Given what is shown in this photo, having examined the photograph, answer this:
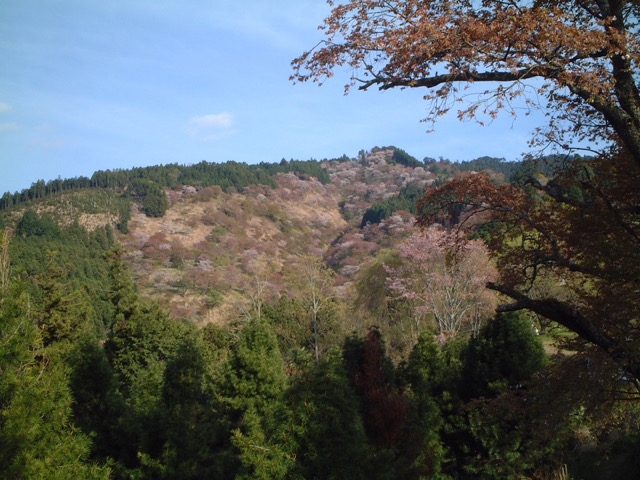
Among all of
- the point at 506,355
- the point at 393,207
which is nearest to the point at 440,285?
the point at 506,355

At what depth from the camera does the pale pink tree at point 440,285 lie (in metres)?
25.6

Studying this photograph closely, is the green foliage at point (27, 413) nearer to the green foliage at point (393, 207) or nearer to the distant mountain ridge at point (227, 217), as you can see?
the distant mountain ridge at point (227, 217)

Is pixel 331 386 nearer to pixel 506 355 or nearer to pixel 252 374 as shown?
pixel 252 374

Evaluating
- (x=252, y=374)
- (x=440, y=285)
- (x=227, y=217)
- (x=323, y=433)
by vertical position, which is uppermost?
(x=227, y=217)

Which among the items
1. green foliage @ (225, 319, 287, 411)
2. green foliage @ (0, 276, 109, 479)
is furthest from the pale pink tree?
green foliage @ (0, 276, 109, 479)

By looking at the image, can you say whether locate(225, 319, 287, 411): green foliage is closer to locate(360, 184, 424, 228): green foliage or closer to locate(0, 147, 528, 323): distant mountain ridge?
locate(0, 147, 528, 323): distant mountain ridge

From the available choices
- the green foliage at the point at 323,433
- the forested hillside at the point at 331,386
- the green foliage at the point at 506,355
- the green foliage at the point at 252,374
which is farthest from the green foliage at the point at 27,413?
the green foliage at the point at 506,355

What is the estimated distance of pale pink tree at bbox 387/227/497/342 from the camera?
84.1 feet

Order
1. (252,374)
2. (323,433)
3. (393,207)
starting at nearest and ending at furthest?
(323,433) → (252,374) → (393,207)

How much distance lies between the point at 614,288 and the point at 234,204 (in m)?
98.9

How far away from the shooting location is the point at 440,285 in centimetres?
2731

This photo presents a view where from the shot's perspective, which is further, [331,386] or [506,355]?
[506,355]

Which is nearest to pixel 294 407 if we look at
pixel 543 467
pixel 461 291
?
pixel 543 467

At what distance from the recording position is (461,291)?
1067 inches
